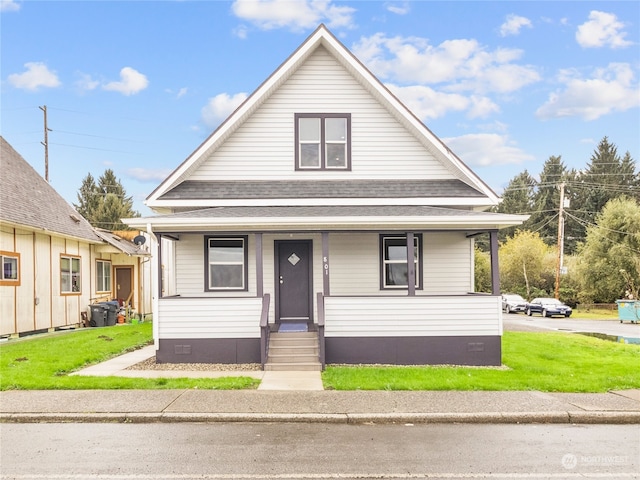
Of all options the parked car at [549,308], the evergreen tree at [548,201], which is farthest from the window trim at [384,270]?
the evergreen tree at [548,201]

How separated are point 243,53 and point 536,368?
2003cm

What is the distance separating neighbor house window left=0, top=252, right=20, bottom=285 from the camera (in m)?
16.6

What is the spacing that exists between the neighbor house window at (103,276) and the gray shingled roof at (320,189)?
1212 centimetres

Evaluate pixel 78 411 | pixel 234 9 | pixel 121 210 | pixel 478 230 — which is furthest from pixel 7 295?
pixel 121 210

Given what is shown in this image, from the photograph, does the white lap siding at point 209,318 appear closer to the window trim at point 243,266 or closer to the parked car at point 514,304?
the window trim at point 243,266

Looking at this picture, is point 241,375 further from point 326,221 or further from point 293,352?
point 326,221

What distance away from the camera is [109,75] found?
Answer: 3116cm

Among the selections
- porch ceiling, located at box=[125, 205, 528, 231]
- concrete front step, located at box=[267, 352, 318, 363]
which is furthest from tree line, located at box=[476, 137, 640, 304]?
concrete front step, located at box=[267, 352, 318, 363]

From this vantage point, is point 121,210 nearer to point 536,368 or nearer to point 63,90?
point 63,90

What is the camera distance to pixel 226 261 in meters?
14.7

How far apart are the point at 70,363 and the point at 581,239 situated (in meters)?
67.6

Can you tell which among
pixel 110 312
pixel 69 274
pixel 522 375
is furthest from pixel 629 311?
pixel 69 274

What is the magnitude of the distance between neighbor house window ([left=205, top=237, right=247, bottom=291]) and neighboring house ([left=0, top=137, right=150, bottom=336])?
6.73 m

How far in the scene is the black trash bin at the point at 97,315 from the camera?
74.2 feet
